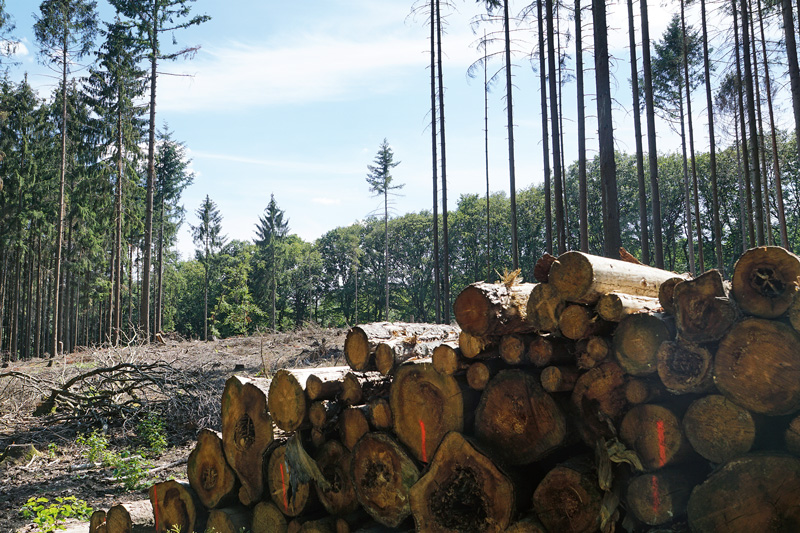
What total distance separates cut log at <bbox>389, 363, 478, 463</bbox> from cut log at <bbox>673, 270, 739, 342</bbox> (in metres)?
1.39

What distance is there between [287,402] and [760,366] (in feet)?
10.1

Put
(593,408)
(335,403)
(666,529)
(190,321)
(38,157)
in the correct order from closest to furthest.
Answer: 1. (666,529)
2. (593,408)
3. (335,403)
4. (38,157)
5. (190,321)

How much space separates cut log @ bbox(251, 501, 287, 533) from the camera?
13.4ft

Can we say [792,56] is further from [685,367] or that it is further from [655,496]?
[655,496]

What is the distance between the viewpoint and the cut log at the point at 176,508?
176 inches

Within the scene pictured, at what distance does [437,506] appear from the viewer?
3.34 m

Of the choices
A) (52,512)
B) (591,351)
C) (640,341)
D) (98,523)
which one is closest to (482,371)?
(591,351)

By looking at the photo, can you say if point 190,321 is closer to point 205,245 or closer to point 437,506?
point 205,245

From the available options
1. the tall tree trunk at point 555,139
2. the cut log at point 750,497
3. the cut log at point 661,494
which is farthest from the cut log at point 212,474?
the tall tree trunk at point 555,139

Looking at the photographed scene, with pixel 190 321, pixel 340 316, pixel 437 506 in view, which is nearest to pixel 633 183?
pixel 340 316

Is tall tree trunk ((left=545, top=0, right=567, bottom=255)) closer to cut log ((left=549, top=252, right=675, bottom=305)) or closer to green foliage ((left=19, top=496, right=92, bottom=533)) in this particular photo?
cut log ((left=549, top=252, right=675, bottom=305))

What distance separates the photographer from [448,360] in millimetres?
3447

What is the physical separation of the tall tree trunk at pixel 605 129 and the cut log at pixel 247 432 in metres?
8.01

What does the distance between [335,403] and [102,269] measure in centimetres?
3756
